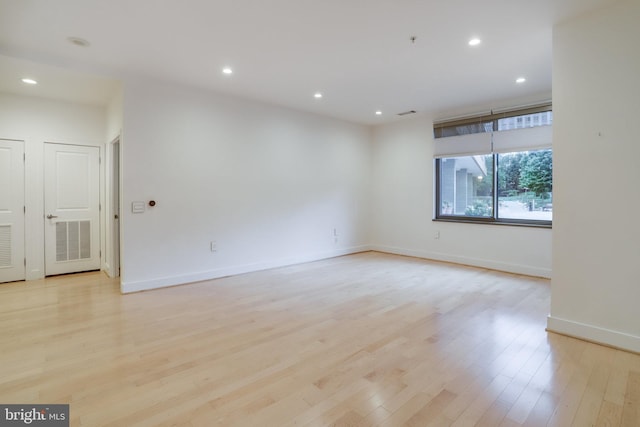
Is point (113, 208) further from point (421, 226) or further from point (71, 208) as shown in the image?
point (421, 226)

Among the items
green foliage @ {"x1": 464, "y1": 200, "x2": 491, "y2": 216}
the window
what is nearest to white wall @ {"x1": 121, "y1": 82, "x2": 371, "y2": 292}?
the window

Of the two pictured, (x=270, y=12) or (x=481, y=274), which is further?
(x=481, y=274)

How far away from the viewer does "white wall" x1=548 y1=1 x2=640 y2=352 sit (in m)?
2.52

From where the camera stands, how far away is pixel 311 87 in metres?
4.52

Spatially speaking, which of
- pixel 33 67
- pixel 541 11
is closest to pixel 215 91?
pixel 33 67

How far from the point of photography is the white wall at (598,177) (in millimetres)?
2516

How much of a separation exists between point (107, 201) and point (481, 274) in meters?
5.95

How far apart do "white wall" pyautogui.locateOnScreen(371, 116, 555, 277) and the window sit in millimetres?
192

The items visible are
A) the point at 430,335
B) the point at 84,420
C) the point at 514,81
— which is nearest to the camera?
the point at 84,420

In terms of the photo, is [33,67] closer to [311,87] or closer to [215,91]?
[215,91]

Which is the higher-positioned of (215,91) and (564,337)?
(215,91)

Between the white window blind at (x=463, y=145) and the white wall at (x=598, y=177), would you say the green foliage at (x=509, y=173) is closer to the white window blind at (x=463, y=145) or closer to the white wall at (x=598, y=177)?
the white window blind at (x=463, y=145)
